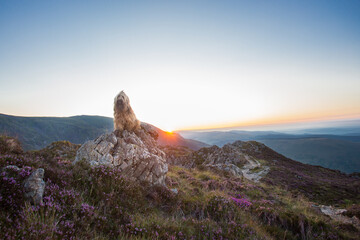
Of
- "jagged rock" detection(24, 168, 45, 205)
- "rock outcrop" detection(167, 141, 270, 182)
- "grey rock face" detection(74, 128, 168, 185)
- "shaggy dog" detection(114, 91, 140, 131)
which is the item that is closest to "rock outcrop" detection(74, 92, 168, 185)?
"grey rock face" detection(74, 128, 168, 185)

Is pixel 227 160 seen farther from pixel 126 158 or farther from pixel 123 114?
pixel 126 158

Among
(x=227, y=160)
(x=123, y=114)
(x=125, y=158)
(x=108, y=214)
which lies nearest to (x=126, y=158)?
(x=125, y=158)

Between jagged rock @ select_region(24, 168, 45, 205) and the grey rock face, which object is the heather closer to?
jagged rock @ select_region(24, 168, 45, 205)

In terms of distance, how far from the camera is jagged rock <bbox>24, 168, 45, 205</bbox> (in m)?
3.41

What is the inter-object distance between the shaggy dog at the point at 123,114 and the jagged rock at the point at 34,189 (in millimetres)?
9043

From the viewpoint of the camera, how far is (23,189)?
135 inches

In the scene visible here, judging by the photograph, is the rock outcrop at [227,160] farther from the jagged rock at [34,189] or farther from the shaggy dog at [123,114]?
the jagged rock at [34,189]

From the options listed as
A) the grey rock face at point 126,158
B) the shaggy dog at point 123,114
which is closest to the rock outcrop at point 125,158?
the grey rock face at point 126,158

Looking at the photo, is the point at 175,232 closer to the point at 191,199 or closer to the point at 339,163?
the point at 191,199

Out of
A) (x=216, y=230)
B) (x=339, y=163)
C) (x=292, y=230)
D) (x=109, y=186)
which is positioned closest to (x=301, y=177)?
(x=292, y=230)

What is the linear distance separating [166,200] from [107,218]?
3.62 m

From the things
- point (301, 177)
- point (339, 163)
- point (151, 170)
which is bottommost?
point (339, 163)

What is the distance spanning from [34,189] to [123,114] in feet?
31.3

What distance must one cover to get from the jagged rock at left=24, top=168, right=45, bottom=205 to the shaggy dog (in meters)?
9.04
